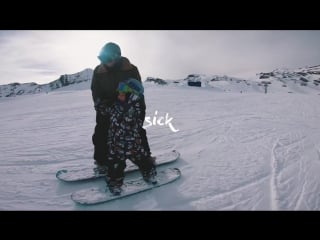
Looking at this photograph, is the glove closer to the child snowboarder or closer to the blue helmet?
the child snowboarder

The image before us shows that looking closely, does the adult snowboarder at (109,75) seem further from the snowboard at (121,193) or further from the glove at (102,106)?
the snowboard at (121,193)

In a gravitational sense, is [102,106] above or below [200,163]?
above

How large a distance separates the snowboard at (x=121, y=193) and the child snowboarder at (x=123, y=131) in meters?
0.11

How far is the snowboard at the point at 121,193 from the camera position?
11.2 feet

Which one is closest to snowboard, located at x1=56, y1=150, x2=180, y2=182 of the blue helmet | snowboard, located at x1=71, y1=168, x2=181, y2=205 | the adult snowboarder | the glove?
snowboard, located at x1=71, y1=168, x2=181, y2=205

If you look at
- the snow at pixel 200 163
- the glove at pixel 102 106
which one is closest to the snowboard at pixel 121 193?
the snow at pixel 200 163

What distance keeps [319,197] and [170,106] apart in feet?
27.2

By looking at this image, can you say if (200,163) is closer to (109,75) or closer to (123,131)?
(123,131)

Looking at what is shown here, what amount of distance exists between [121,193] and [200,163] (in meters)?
1.75

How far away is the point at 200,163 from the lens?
4.76 meters

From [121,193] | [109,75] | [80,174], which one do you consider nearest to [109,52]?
[109,75]
